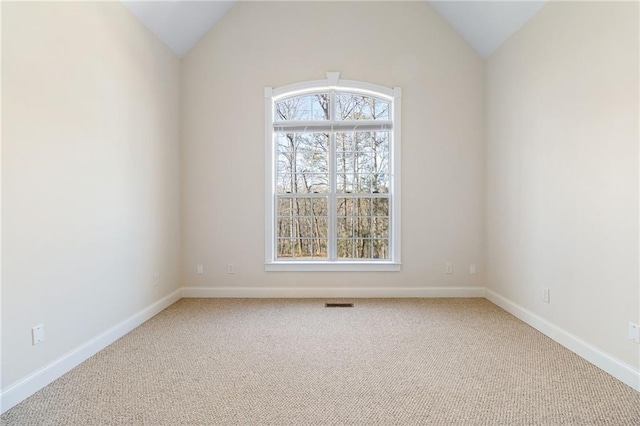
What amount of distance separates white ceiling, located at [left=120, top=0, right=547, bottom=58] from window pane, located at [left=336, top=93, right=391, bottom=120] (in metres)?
1.17

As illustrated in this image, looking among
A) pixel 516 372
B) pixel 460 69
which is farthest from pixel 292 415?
pixel 460 69

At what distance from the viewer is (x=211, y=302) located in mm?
4016

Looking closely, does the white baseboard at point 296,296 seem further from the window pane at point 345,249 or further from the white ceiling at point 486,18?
the white ceiling at point 486,18

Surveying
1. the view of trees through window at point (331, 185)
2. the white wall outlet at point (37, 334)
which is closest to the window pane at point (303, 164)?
the view of trees through window at point (331, 185)

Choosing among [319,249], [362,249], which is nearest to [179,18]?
[319,249]

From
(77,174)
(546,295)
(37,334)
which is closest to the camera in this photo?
(37,334)

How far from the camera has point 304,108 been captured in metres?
4.32

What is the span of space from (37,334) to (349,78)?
12.1 ft

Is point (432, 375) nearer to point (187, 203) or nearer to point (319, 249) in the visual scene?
point (319, 249)

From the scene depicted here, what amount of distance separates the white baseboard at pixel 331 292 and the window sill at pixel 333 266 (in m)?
→ 0.21

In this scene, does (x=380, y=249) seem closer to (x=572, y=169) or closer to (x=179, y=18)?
(x=572, y=169)

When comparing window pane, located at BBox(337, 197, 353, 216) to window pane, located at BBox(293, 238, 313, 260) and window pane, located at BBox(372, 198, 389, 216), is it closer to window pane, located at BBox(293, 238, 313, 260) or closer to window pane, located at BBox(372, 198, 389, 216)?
window pane, located at BBox(372, 198, 389, 216)

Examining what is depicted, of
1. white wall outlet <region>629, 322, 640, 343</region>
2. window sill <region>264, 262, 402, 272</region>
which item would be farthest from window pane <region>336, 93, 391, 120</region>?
white wall outlet <region>629, 322, 640, 343</region>

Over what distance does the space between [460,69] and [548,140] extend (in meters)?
1.56
